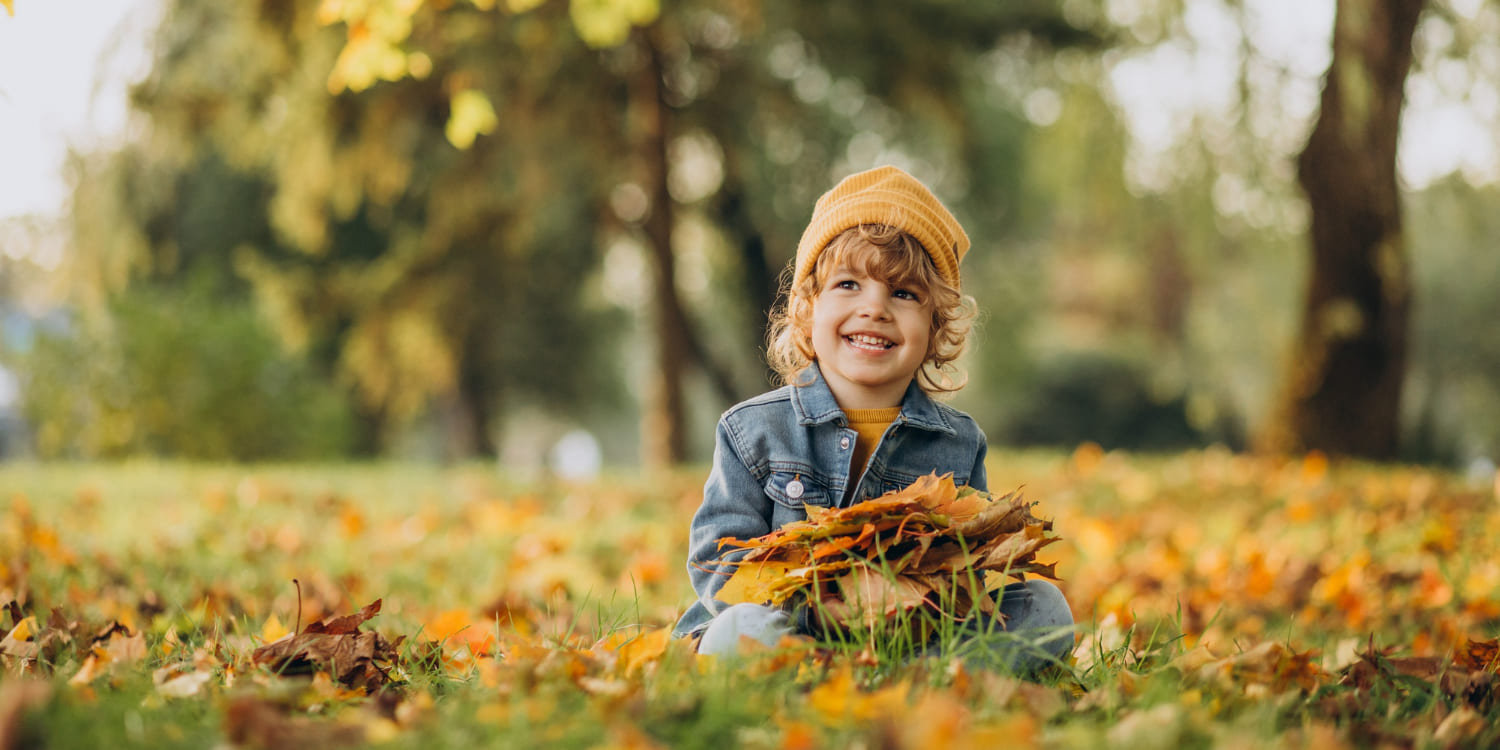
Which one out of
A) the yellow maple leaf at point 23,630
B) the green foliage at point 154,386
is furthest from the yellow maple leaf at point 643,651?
the green foliage at point 154,386

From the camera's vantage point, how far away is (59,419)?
1103cm

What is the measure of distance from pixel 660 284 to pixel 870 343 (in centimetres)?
696

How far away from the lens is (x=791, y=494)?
216 centimetres

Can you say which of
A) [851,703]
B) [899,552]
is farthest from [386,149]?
[851,703]

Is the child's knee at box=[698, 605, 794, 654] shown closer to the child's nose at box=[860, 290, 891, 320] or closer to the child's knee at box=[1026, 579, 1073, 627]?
the child's knee at box=[1026, 579, 1073, 627]

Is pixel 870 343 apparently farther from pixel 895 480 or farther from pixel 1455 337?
pixel 1455 337

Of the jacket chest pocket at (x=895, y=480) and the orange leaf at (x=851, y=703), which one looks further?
the jacket chest pocket at (x=895, y=480)

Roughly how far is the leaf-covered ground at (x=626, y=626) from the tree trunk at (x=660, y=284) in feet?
6.86

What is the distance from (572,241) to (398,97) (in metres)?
7.12

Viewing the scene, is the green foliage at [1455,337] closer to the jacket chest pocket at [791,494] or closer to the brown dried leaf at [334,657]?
the jacket chest pocket at [791,494]

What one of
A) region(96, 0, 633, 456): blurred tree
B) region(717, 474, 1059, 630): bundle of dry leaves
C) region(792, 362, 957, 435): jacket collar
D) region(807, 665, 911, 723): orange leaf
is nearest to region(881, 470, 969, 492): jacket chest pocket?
region(792, 362, 957, 435): jacket collar

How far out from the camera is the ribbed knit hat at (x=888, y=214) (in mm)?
2205

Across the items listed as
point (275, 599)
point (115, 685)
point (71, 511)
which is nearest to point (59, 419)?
point (71, 511)

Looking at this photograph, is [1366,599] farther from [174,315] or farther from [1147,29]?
[174,315]
